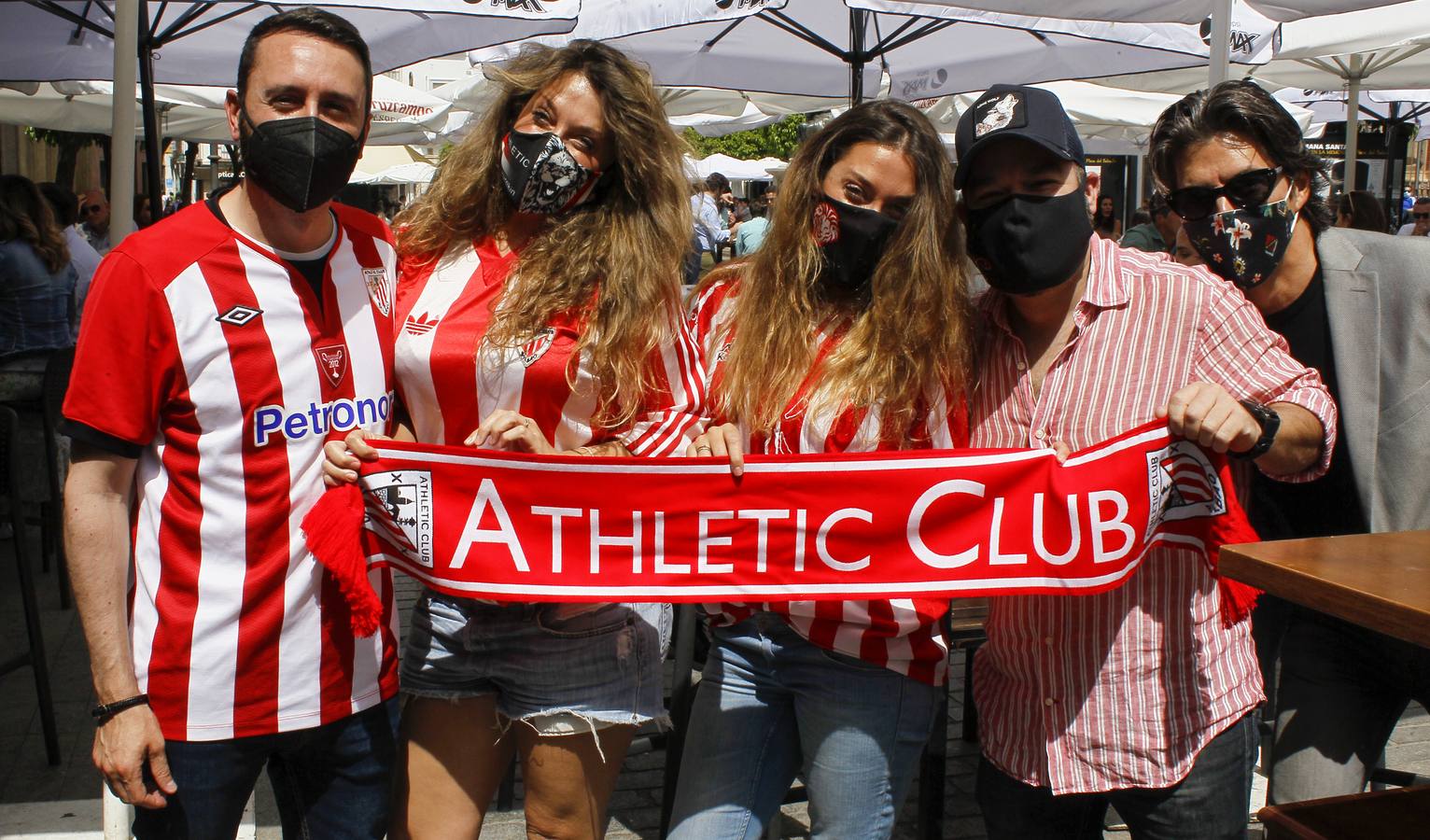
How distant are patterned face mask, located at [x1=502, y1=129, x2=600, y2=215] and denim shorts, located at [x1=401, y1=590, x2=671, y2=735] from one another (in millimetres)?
841

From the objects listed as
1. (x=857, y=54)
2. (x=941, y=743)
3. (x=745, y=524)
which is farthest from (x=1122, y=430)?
(x=857, y=54)

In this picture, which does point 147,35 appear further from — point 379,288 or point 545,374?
point 545,374

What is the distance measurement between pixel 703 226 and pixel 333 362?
8.30 metres

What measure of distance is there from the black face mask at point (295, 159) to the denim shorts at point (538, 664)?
2.78 ft

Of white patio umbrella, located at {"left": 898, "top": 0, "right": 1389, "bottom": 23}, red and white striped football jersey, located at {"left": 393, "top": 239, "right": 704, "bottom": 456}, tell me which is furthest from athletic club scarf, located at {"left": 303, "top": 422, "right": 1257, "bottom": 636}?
white patio umbrella, located at {"left": 898, "top": 0, "right": 1389, "bottom": 23}

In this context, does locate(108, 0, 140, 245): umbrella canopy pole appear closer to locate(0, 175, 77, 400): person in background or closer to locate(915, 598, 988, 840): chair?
locate(915, 598, 988, 840): chair

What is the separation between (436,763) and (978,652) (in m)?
1.15

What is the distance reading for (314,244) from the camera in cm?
241

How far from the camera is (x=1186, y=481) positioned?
235cm

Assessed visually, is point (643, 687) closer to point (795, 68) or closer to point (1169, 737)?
point (1169, 737)

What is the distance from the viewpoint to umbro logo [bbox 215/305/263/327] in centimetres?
221

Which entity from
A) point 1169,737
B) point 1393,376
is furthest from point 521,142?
point 1393,376

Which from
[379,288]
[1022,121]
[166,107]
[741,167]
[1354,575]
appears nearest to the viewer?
[1354,575]

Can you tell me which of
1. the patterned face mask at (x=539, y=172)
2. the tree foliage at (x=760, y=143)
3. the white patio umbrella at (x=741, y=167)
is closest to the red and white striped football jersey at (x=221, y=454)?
the patterned face mask at (x=539, y=172)
